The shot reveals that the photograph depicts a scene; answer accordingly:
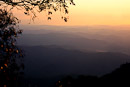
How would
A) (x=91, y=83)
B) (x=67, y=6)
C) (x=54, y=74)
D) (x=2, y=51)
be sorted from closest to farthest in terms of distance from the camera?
1. (x=67, y=6)
2. (x=2, y=51)
3. (x=91, y=83)
4. (x=54, y=74)

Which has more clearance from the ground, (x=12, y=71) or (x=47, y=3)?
(x=47, y=3)

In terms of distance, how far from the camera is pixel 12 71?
1744 centimetres

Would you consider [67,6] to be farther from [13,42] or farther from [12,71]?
[12,71]

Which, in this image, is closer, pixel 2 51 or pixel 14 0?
pixel 14 0

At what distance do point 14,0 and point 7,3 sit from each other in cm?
58

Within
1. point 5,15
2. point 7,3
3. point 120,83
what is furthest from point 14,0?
point 120,83

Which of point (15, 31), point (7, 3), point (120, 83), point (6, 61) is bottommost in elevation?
point (120, 83)

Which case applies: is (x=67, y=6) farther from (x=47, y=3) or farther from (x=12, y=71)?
(x=12, y=71)

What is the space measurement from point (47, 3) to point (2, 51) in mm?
5261

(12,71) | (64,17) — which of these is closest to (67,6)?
(64,17)

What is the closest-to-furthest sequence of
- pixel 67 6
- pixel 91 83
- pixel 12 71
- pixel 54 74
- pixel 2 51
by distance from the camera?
1. pixel 67 6
2. pixel 2 51
3. pixel 12 71
4. pixel 91 83
5. pixel 54 74

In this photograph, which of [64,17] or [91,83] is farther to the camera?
[91,83]

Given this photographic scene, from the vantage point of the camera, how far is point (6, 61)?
14.8 m

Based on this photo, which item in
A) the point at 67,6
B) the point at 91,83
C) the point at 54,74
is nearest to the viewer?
the point at 67,6
